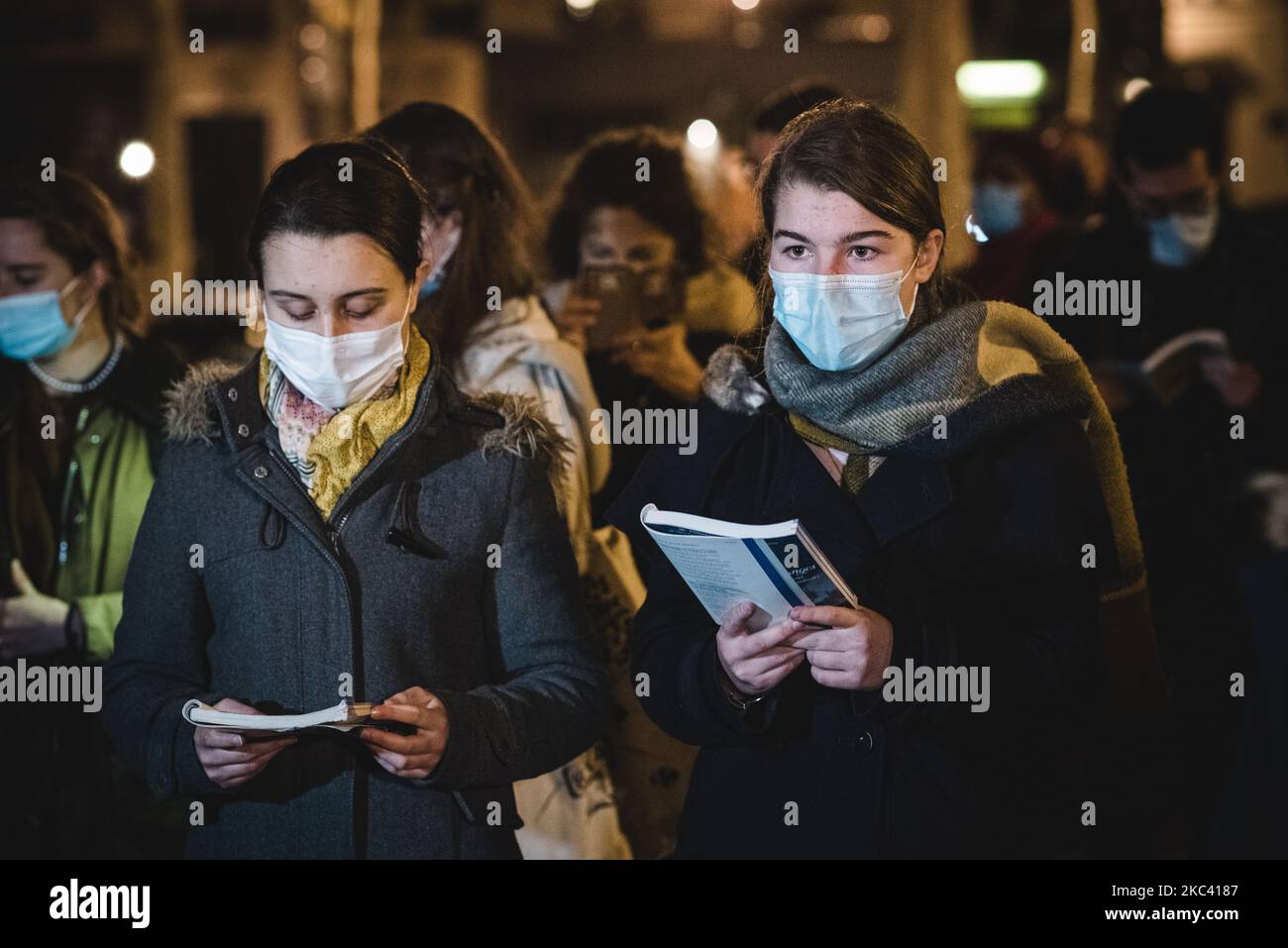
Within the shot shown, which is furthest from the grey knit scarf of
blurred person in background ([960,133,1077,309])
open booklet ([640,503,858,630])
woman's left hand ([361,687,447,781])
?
blurred person in background ([960,133,1077,309])

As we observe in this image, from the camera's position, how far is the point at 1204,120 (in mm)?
4562

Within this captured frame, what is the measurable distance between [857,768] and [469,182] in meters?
1.83

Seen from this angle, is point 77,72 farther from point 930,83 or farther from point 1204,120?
point 1204,120

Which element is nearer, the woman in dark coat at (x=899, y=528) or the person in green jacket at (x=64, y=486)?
the woman in dark coat at (x=899, y=528)

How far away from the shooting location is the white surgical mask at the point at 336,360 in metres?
2.88

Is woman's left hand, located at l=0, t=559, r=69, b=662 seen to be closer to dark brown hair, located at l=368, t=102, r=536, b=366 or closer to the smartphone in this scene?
dark brown hair, located at l=368, t=102, r=536, b=366

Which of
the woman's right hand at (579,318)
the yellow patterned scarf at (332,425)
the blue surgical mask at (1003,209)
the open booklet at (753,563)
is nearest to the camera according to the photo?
the open booklet at (753,563)

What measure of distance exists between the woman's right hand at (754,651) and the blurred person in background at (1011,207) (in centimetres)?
313

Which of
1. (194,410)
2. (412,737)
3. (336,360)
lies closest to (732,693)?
(412,737)

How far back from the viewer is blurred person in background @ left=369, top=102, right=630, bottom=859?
3.79 metres

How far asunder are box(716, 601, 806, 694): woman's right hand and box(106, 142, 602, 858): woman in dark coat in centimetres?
41

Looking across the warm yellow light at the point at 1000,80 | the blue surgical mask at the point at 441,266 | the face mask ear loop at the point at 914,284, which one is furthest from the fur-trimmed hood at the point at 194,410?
the warm yellow light at the point at 1000,80

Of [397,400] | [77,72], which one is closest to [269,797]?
[397,400]

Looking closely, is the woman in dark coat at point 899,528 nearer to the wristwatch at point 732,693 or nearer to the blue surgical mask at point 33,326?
the wristwatch at point 732,693
